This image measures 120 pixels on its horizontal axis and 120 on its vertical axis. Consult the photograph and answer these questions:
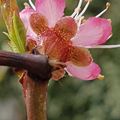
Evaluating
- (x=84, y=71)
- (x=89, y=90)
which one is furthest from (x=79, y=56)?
(x=89, y=90)

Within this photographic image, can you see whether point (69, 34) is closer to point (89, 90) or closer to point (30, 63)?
point (30, 63)

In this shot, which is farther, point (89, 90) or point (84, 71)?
point (89, 90)

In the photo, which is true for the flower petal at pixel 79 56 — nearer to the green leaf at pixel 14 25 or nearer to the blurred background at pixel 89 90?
the green leaf at pixel 14 25

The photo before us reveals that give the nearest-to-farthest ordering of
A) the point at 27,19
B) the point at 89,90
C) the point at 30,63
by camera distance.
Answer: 1. the point at 30,63
2. the point at 27,19
3. the point at 89,90

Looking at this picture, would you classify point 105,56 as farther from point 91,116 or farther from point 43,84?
point 43,84

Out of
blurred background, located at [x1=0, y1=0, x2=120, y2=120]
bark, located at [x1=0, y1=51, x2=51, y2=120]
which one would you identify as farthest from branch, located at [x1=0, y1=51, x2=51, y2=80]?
blurred background, located at [x1=0, y1=0, x2=120, y2=120]

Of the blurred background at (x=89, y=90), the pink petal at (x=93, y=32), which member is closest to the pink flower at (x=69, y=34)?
the pink petal at (x=93, y=32)

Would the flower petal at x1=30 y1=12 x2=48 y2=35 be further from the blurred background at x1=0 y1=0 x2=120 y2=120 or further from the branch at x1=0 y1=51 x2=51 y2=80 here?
the blurred background at x1=0 y1=0 x2=120 y2=120

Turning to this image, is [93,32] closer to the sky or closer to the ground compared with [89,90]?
closer to the sky
